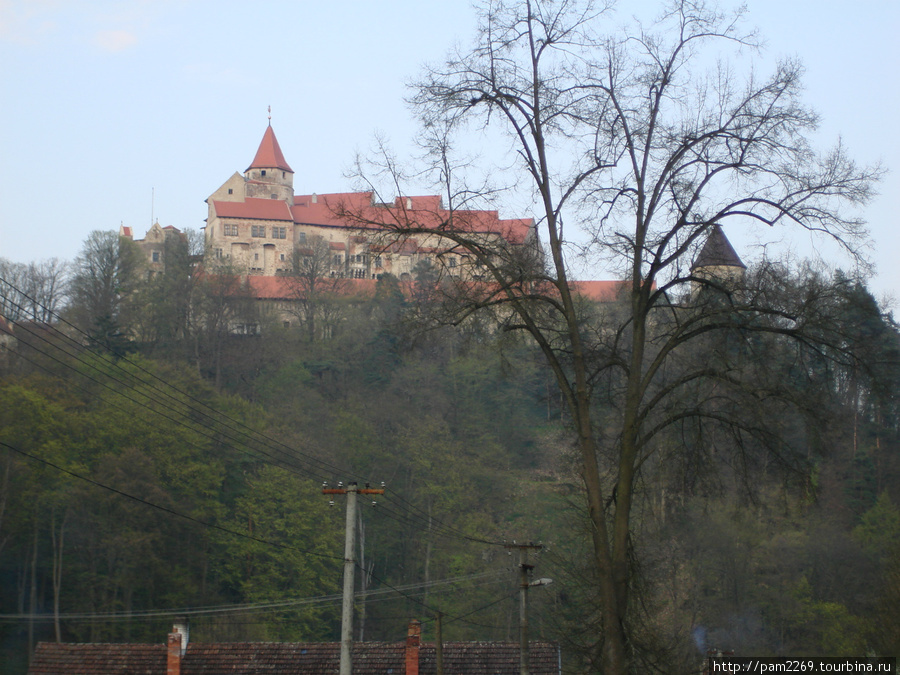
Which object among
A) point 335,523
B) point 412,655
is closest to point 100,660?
point 412,655

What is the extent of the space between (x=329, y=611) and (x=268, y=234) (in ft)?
197

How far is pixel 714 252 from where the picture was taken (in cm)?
982

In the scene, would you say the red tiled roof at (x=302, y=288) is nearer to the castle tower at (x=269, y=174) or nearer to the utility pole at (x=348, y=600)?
the castle tower at (x=269, y=174)

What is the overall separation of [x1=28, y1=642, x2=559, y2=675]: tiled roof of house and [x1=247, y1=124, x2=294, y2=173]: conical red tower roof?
8485 centimetres

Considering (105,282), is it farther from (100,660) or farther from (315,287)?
(100,660)

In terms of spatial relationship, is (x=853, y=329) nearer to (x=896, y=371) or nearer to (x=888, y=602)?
(x=896, y=371)

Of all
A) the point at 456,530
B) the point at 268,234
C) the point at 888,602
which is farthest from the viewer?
the point at 268,234

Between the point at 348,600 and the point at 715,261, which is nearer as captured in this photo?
the point at 715,261

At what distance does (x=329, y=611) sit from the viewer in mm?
42469

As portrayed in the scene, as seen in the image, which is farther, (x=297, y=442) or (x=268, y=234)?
(x=268, y=234)

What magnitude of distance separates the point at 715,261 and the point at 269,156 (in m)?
98.2

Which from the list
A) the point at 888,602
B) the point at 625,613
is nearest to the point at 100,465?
the point at 888,602

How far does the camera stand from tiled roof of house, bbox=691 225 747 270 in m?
9.71

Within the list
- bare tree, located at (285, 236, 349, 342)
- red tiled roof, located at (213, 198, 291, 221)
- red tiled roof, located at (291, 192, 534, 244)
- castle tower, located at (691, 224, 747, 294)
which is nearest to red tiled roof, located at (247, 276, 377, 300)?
bare tree, located at (285, 236, 349, 342)
